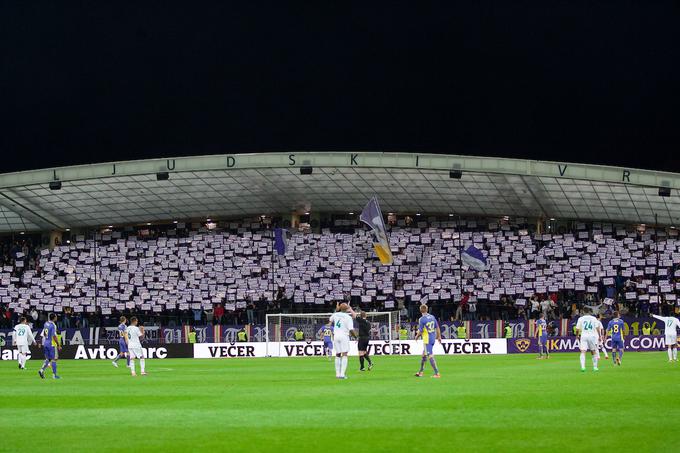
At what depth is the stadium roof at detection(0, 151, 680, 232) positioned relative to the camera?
58.2 metres

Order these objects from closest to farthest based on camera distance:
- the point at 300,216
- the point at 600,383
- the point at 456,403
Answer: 1. the point at 456,403
2. the point at 600,383
3. the point at 300,216

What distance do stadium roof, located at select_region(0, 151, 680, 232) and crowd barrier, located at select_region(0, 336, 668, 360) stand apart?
10.1 metres

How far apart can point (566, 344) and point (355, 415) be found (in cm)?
4000

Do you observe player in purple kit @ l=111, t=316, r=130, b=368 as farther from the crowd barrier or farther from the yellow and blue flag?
the yellow and blue flag

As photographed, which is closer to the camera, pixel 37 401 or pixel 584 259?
pixel 37 401

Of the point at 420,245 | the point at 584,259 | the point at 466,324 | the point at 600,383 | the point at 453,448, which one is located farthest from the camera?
the point at 420,245

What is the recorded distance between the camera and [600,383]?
931 inches

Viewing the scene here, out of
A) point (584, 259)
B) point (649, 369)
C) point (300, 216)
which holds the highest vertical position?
point (300, 216)

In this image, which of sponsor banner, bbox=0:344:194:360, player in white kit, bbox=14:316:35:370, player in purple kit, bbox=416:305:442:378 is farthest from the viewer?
sponsor banner, bbox=0:344:194:360

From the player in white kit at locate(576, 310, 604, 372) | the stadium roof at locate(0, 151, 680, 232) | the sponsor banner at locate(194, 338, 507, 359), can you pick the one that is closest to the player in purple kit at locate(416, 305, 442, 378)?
the player in white kit at locate(576, 310, 604, 372)

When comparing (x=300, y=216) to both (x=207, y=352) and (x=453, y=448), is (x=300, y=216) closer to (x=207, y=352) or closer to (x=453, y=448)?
(x=207, y=352)

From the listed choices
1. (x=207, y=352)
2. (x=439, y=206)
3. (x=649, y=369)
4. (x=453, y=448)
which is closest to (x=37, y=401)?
(x=453, y=448)

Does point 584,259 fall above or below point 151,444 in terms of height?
above

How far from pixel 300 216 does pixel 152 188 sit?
1230 centimetres
